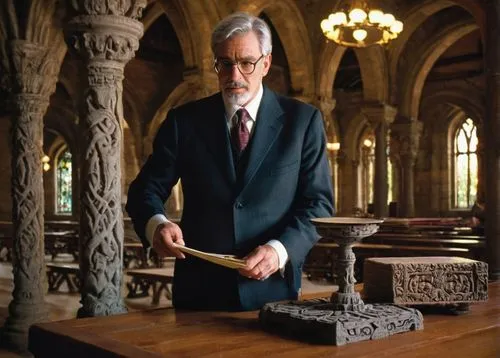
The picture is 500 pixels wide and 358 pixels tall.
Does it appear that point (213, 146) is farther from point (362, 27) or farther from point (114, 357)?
point (362, 27)

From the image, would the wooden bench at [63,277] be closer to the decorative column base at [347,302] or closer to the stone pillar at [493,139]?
the stone pillar at [493,139]

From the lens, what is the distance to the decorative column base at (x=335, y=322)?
174cm

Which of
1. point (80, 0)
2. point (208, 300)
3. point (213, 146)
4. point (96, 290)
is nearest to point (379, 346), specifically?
point (208, 300)

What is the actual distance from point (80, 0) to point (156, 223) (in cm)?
331

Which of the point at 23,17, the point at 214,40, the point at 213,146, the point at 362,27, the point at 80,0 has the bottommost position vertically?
the point at 213,146

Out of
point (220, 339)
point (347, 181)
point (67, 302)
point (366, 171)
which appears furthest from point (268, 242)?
point (366, 171)

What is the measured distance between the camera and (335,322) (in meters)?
1.72

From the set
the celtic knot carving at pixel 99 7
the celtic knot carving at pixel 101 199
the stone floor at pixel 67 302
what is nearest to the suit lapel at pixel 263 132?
the celtic knot carving at pixel 101 199

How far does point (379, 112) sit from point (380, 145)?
0.83 metres

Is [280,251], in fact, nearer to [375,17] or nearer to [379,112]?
[375,17]

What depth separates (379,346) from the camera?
1.71 m

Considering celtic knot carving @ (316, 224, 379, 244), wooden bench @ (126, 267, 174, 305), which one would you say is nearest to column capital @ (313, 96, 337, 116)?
wooden bench @ (126, 267, 174, 305)

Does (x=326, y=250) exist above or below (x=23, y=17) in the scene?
below

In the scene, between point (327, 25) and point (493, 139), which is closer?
point (493, 139)
